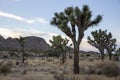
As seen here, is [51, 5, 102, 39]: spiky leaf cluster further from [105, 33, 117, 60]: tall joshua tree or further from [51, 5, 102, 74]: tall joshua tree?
[105, 33, 117, 60]: tall joshua tree

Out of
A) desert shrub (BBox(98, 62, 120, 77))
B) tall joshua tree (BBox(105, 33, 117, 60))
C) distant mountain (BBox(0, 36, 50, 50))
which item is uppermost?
Result: distant mountain (BBox(0, 36, 50, 50))

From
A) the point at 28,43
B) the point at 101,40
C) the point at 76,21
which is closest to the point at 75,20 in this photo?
the point at 76,21

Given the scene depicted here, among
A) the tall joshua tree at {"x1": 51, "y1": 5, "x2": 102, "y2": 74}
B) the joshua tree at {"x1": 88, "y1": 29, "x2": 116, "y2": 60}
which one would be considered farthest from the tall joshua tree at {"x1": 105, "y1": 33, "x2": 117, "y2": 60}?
the tall joshua tree at {"x1": 51, "y1": 5, "x2": 102, "y2": 74}

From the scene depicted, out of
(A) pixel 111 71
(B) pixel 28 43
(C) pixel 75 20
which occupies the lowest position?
(A) pixel 111 71

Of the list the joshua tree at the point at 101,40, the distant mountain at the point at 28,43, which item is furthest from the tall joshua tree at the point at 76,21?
the distant mountain at the point at 28,43

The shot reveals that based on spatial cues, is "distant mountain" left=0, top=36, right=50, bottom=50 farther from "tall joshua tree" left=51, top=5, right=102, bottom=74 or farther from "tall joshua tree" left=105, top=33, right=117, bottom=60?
"tall joshua tree" left=51, top=5, right=102, bottom=74

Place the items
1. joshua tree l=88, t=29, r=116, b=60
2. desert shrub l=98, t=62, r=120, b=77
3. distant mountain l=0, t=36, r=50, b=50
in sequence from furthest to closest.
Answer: distant mountain l=0, t=36, r=50, b=50 → joshua tree l=88, t=29, r=116, b=60 → desert shrub l=98, t=62, r=120, b=77

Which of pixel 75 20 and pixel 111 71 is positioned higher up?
pixel 75 20

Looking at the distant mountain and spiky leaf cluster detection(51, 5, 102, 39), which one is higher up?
the distant mountain

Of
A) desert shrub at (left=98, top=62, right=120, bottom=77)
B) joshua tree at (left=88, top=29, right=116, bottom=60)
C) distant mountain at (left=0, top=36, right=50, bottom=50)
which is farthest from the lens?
distant mountain at (left=0, top=36, right=50, bottom=50)

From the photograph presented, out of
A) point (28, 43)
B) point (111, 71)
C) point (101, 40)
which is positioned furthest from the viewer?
point (28, 43)

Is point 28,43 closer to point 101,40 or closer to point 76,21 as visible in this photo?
point 101,40

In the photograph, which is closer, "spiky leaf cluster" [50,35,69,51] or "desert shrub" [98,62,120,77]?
"desert shrub" [98,62,120,77]

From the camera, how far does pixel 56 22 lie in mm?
22734
